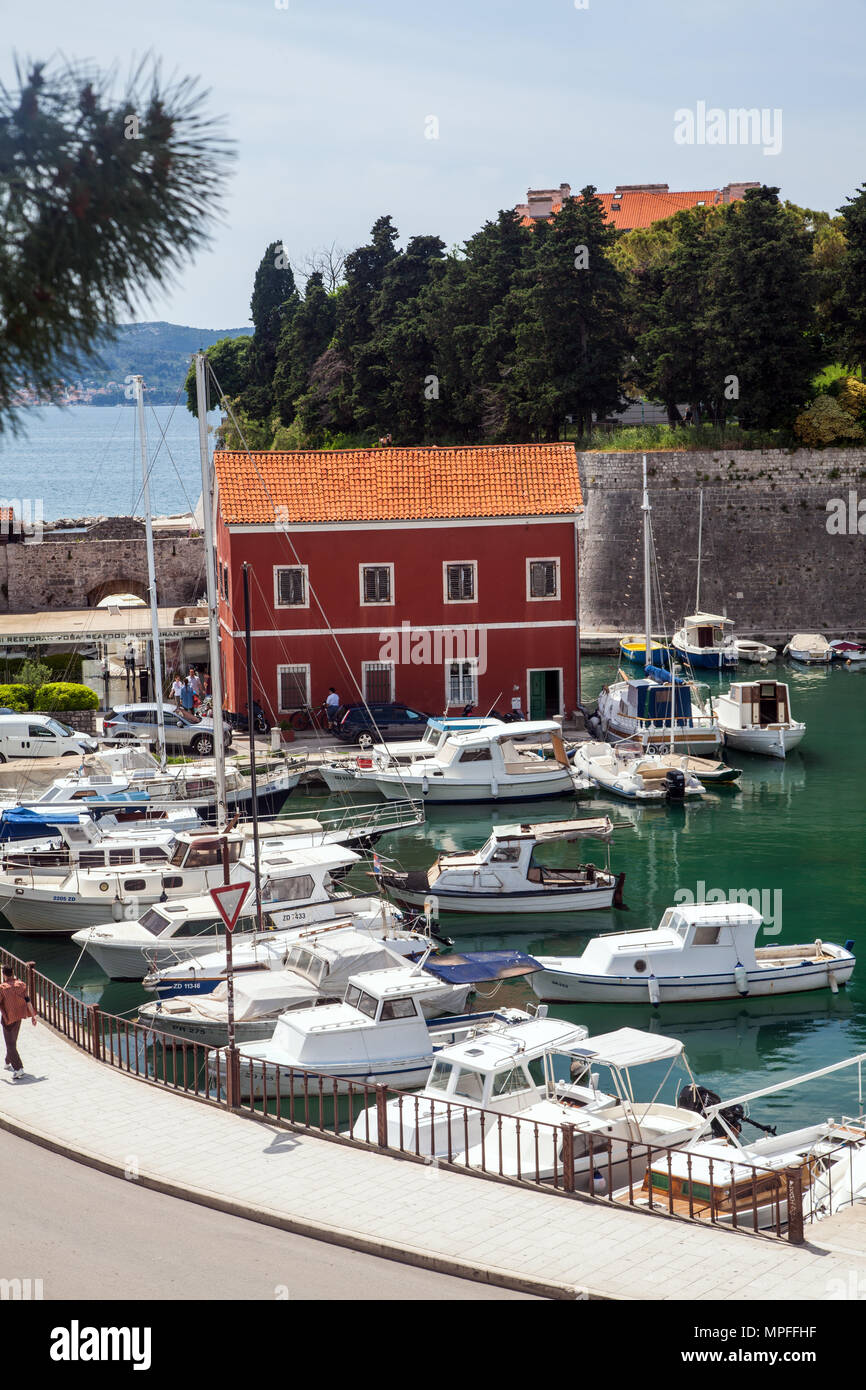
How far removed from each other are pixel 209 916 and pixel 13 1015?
7.34 m

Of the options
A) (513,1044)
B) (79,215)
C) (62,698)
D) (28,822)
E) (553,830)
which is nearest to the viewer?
(79,215)

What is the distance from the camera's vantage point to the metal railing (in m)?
12.3

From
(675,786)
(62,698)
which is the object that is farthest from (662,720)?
(62,698)

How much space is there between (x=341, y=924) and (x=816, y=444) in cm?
3917

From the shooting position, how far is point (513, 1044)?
16391 millimetres

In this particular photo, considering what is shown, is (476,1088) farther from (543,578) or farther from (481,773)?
(543,578)

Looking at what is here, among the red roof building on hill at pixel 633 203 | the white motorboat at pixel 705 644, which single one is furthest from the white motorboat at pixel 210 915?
the red roof building on hill at pixel 633 203

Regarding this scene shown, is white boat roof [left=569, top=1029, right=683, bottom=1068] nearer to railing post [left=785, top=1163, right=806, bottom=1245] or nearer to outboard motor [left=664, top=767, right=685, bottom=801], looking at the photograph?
railing post [left=785, top=1163, right=806, bottom=1245]

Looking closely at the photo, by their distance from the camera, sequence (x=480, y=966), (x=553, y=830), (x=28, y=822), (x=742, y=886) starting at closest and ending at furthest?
(x=480, y=966) → (x=742, y=886) → (x=553, y=830) → (x=28, y=822)

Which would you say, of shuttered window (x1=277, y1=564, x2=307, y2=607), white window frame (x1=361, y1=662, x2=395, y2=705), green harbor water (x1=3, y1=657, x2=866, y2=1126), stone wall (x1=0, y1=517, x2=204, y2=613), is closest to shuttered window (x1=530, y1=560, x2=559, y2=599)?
white window frame (x1=361, y1=662, x2=395, y2=705)

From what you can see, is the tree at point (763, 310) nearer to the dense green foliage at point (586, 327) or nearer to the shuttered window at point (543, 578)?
the dense green foliage at point (586, 327)
